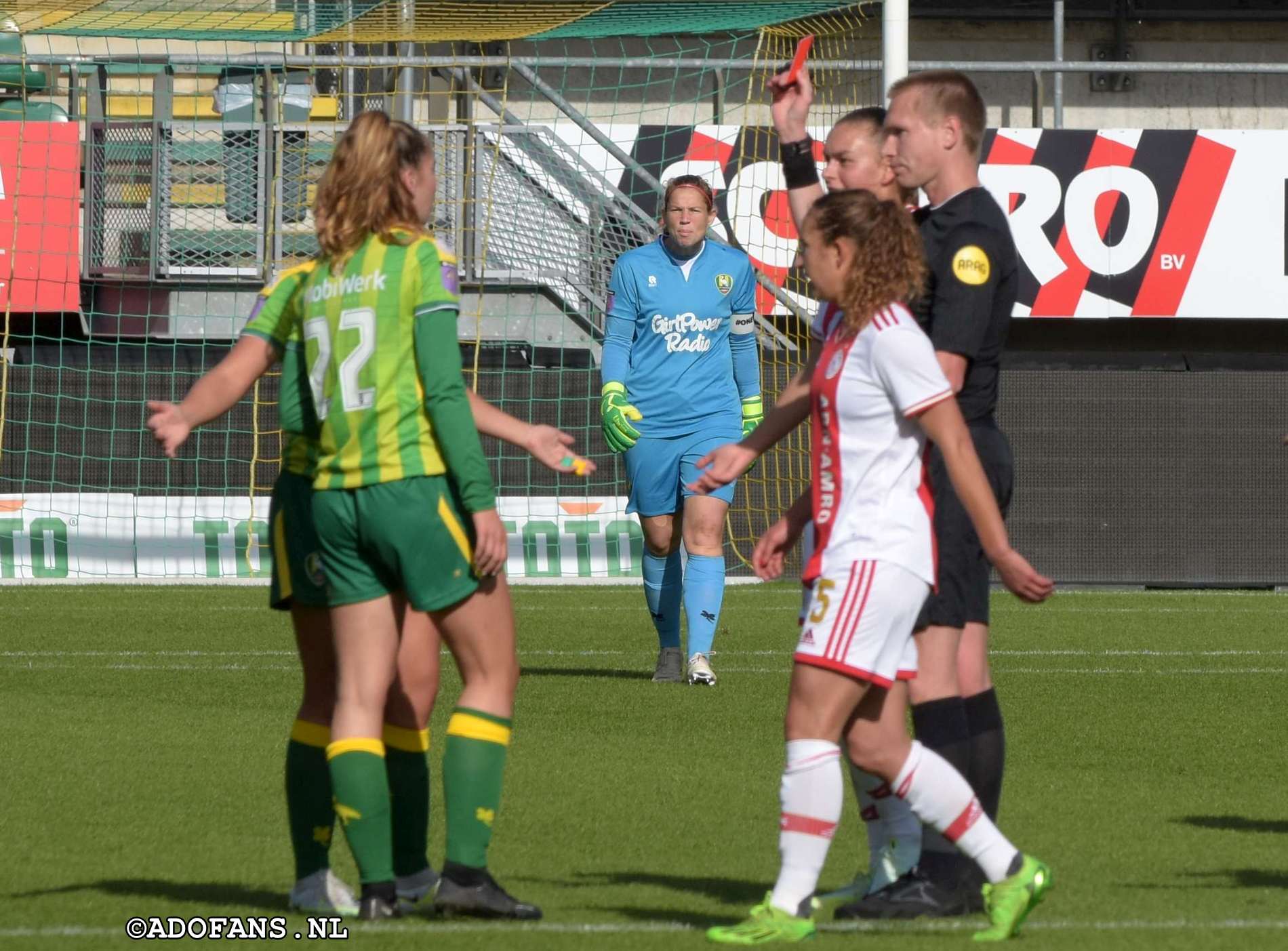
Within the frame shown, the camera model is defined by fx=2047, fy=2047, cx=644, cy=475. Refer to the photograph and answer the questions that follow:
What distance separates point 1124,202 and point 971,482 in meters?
14.2

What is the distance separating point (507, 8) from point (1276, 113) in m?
11.4

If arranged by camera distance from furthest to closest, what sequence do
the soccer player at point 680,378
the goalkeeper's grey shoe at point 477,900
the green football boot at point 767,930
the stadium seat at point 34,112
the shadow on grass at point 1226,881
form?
the stadium seat at point 34,112
the soccer player at point 680,378
the shadow on grass at point 1226,881
the goalkeeper's grey shoe at point 477,900
the green football boot at point 767,930

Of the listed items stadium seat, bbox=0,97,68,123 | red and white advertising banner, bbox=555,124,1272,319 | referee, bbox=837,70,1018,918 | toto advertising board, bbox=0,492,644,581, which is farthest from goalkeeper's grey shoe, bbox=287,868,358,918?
stadium seat, bbox=0,97,68,123

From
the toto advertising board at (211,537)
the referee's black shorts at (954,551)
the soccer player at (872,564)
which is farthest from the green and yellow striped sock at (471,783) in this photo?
the toto advertising board at (211,537)

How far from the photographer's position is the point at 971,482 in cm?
392

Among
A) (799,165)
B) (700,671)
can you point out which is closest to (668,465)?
(700,671)

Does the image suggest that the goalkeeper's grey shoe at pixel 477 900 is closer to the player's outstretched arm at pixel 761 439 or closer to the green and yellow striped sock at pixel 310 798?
the green and yellow striped sock at pixel 310 798

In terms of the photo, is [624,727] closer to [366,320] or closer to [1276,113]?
[366,320]

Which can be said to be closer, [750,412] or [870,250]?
[870,250]

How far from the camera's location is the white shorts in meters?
3.89

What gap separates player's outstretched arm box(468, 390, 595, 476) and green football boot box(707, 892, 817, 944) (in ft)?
3.06

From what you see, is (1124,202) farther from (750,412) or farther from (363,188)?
(363,188)

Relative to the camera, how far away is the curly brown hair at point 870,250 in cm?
398

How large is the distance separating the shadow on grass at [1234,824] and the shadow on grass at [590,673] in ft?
11.9
